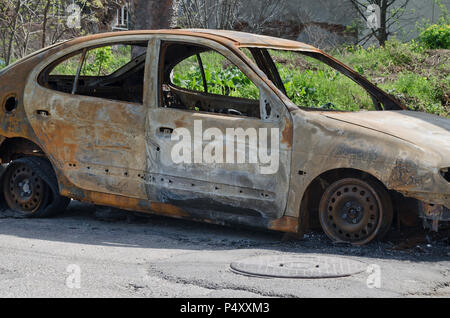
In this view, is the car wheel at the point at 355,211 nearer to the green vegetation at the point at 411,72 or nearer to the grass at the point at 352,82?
the grass at the point at 352,82

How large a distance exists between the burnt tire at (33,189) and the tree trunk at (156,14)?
5.41 m

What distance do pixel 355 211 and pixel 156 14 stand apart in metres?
7.21

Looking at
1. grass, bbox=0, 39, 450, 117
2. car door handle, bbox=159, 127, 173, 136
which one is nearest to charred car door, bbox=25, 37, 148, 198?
car door handle, bbox=159, 127, 173, 136

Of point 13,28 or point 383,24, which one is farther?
point 383,24

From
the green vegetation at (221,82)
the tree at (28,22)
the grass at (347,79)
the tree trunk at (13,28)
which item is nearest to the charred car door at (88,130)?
the grass at (347,79)

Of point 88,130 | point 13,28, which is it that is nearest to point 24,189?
point 88,130

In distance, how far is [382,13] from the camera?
19297 millimetres

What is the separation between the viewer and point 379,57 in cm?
1442

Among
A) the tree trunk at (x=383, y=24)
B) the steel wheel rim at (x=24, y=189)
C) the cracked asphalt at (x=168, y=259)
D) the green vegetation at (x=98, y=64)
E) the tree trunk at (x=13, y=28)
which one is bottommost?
the cracked asphalt at (x=168, y=259)

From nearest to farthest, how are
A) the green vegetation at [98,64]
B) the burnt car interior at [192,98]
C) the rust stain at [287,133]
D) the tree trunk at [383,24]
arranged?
1. the rust stain at [287,133]
2. the burnt car interior at [192,98]
3. the green vegetation at [98,64]
4. the tree trunk at [383,24]

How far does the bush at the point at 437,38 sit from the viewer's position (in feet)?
49.3

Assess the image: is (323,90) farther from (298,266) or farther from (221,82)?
(298,266)
